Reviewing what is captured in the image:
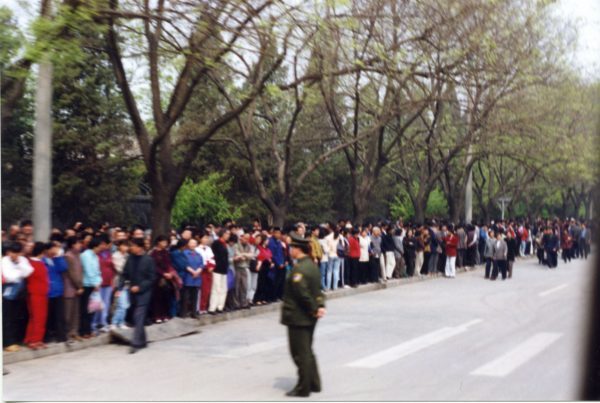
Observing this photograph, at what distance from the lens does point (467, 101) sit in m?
25.4

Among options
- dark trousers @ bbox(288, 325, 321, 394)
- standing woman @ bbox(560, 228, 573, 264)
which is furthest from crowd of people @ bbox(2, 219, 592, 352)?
standing woman @ bbox(560, 228, 573, 264)

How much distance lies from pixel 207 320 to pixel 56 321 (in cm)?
359

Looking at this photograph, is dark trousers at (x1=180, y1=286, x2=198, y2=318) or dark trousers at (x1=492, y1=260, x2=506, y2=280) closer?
dark trousers at (x1=180, y1=286, x2=198, y2=318)

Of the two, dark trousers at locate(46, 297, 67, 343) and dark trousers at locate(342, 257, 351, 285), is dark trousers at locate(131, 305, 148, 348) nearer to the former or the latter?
dark trousers at locate(46, 297, 67, 343)

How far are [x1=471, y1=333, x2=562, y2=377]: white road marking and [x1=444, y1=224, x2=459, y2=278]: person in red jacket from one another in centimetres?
1229

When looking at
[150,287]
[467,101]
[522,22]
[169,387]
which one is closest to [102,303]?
[150,287]

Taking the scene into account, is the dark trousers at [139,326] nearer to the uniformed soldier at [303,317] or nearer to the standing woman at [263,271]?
the uniformed soldier at [303,317]

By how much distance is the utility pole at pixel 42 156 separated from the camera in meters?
11.0

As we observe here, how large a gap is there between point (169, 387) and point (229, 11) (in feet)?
20.1

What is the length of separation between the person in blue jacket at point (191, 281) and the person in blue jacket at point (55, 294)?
278 cm

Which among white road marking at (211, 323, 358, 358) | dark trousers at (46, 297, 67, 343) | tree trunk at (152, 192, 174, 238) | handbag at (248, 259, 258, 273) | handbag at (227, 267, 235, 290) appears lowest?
white road marking at (211, 323, 358, 358)

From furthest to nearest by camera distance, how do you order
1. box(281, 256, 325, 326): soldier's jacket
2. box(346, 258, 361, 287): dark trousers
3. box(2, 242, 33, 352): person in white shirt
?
1. box(346, 258, 361, 287): dark trousers
2. box(2, 242, 33, 352): person in white shirt
3. box(281, 256, 325, 326): soldier's jacket

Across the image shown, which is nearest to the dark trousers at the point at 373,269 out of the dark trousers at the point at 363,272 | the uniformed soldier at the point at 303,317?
the dark trousers at the point at 363,272

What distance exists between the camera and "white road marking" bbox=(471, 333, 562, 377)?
30.4 feet
